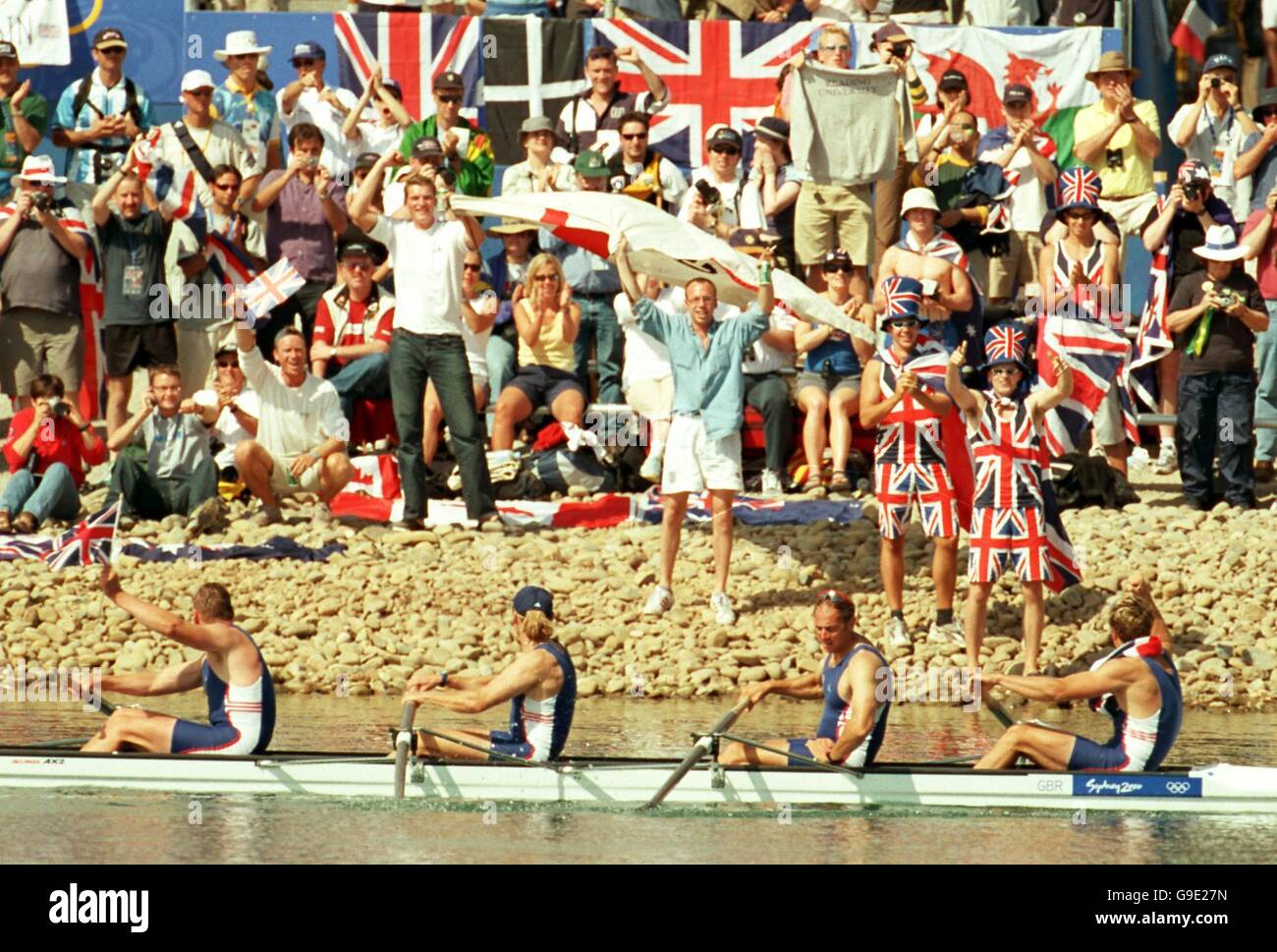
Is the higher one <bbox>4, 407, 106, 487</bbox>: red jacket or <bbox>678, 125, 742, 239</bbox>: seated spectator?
<bbox>678, 125, 742, 239</bbox>: seated spectator

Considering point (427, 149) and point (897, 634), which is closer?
point (897, 634)

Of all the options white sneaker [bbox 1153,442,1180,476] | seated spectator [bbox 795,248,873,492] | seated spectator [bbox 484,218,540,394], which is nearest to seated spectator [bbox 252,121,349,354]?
seated spectator [bbox 484,218,540,394]

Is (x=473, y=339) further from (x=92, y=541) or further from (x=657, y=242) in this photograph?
(x=92, y=541)

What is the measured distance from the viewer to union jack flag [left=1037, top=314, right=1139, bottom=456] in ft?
70.0

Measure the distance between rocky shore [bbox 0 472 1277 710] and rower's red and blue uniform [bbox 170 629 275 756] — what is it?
3515mm

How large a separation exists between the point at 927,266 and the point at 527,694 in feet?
22.7

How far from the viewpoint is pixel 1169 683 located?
599 inches

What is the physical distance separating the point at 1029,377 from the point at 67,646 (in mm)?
8066

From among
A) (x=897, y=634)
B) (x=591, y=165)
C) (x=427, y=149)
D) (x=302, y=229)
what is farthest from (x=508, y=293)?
(x=897, y=634)

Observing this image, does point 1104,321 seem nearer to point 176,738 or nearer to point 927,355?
point 927,355

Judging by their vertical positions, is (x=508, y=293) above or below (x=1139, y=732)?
above

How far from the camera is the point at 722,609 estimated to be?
19.8 metres

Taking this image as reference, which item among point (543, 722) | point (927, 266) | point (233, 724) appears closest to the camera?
point (543, 722)

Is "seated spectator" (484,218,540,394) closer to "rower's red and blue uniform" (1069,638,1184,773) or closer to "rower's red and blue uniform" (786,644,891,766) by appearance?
"rower's red and blue uniform" (786,644,891,766)
